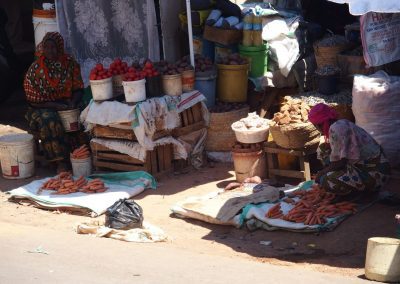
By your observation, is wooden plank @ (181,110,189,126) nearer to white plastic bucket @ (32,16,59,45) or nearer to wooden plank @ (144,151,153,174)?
wooden plank @ (144,151,153,174)

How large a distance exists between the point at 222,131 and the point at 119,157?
1403 mm

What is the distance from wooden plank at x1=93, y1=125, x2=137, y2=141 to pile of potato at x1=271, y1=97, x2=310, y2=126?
176 cm

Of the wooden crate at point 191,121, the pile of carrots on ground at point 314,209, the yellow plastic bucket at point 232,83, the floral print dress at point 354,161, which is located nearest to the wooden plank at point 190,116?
the wooden crate at point 191,121

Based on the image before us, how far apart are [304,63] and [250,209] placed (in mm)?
3668

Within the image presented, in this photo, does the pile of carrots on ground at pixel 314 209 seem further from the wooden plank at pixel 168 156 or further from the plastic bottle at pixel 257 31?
the plastic bottle at pixel 257 31

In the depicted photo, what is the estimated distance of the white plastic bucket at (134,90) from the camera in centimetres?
1016

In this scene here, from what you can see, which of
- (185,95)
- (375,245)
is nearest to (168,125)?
(185,95)

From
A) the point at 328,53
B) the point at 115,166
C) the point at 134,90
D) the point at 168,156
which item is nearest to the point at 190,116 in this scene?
the point at 168,156

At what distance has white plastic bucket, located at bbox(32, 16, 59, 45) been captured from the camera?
39.4 feet

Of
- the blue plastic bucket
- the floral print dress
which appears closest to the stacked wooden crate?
the blue plastic bucket

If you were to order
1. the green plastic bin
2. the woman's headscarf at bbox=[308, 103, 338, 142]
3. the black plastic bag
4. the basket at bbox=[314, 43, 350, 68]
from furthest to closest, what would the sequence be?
the green plastic bin
the basket at bbox=[314, 43, 350, 68]
the woman's headscarf at bbox=[308, 103, 338, 142]
the black plastic bag

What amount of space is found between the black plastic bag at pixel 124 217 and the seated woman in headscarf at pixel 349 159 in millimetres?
1925

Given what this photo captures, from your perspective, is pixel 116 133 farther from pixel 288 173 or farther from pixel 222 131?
pixel 288 173

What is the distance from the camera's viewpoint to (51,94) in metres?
10.9
